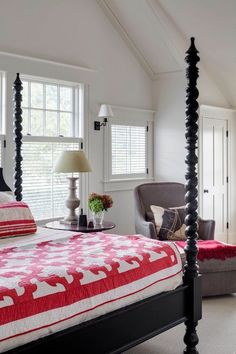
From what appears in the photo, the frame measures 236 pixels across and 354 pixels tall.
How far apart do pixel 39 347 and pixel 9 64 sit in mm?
3236

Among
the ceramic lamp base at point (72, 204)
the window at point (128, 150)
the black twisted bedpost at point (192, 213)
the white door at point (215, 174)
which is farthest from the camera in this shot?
the white door at point (215, 174)

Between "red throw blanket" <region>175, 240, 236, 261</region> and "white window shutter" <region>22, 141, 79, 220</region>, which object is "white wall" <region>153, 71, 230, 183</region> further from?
"red throw blanket" <region>175, 240, 236, 261</region>

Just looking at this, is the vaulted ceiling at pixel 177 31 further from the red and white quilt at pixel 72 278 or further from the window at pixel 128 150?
the red and white quilt at pixel 72 278

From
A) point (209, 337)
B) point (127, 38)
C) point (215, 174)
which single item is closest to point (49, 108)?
point (127, 38)

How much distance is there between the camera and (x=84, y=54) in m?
Result: 5.24

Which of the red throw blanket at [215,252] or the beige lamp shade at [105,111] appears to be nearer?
the red throw blanket at [215,252]

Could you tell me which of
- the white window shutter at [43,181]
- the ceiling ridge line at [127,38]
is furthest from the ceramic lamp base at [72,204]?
the ceiling ridge line at [127,38]

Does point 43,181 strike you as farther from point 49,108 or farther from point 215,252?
point 215,252

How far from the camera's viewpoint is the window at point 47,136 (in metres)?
4.76

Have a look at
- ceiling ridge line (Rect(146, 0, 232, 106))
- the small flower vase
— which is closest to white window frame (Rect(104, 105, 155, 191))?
ceiling ridge line (Rect(146, 0, 232, 106))

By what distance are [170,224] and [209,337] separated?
160cm

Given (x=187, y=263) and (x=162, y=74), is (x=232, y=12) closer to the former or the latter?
(x=162, y=74)

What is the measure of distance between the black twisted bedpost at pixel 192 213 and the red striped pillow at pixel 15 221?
1.19 metres

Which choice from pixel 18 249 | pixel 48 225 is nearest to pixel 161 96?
pixel 48 225
